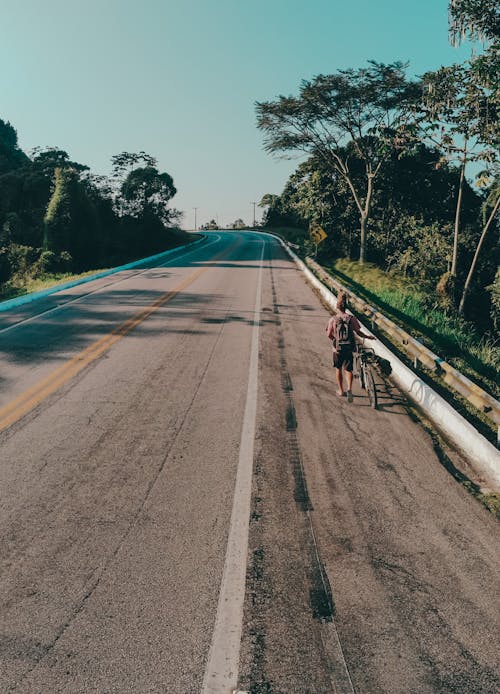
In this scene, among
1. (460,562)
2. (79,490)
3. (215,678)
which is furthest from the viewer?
(79,490)

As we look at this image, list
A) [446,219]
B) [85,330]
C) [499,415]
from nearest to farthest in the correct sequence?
[499,415] < [85,330] < [446,219]

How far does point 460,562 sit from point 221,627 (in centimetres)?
216

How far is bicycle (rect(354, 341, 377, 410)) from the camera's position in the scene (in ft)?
27.0

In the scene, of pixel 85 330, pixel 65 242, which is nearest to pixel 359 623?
pixel 85 330

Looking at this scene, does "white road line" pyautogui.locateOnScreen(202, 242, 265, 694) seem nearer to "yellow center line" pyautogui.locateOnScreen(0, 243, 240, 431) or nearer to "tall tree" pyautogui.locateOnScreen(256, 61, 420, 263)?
"yellow center line" pyautogui.locateOnScreen(0, 243, 240, 431)

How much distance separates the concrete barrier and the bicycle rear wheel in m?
0.81

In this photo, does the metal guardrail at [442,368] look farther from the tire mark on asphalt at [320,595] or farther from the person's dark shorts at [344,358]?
the tire mark on asphalt at [320,595]

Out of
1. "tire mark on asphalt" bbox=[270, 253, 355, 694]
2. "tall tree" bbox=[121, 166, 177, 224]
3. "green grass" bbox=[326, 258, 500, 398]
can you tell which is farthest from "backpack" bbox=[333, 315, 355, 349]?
"tall tree" bbox=[121, 166, 177, 224]

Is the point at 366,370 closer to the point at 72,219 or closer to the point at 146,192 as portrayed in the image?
the point at 72,219

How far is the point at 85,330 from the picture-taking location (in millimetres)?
12742

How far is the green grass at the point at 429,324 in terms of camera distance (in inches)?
482

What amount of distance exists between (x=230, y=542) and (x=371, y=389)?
444 cm

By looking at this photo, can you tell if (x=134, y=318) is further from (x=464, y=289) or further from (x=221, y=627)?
(x=464, y=289)

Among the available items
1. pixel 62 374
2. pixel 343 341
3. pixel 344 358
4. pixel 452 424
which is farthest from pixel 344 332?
pixel 62 374
